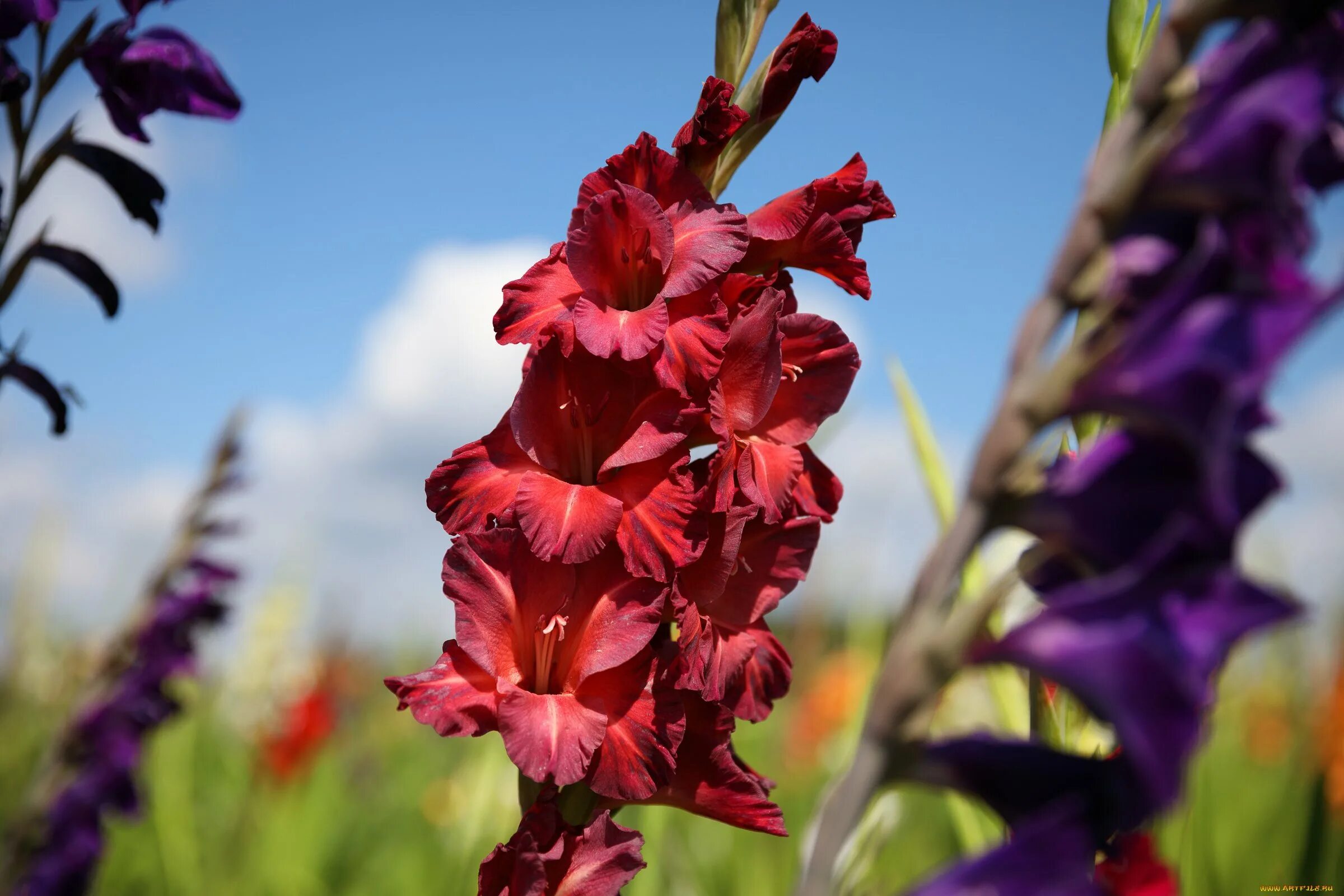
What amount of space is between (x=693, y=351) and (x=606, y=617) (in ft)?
0.70

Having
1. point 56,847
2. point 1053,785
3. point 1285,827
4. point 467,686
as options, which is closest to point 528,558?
point 467,686

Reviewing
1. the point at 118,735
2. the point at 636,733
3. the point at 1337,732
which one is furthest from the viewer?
the point at 1337,732

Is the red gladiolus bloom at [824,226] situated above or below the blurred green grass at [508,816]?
above

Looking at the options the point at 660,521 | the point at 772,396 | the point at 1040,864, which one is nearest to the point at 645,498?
the point at 660,521

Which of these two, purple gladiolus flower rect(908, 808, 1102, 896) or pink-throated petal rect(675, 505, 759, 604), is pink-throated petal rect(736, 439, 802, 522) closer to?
pink-throated petal rect(675, 505, 759, 604)

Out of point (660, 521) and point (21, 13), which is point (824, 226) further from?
point (21, 13)

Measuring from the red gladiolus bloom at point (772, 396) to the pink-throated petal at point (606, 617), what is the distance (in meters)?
0.09

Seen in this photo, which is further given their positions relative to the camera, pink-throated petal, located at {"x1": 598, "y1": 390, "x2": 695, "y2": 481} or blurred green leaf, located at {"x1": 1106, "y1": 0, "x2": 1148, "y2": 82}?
blurred green leaf, located at {"x1": 1106, "y1": 0, "x2": 1148, "y2": 82}

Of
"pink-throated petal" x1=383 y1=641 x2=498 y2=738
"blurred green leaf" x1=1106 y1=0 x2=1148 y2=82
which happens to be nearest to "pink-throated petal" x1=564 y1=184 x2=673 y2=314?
"pink-throated petal" x1=383 y1=641 x2=498 y2=738

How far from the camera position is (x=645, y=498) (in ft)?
2.47

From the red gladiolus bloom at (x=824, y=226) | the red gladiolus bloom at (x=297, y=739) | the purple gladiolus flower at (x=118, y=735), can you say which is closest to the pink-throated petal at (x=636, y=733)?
the red gladiolus bloom at (x=824, y=226)

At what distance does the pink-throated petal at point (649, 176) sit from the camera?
814 millimetres

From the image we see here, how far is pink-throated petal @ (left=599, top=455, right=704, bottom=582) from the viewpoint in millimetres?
717

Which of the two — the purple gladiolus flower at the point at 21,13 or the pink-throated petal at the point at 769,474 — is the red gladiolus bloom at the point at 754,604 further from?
the purple gladiolus flower at the point at 21,13
